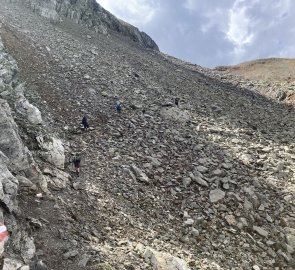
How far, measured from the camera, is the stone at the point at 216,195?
18625 millimetres

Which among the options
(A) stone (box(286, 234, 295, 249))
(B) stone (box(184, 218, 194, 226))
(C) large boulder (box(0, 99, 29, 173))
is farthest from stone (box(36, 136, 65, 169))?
(A) stone (box(286, 234, 295, 249))

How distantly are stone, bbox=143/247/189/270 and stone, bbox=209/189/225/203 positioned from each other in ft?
17.8

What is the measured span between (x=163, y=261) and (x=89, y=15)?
4072 centimetres

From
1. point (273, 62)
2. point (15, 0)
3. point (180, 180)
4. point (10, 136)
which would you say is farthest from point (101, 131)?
point (273, 62)

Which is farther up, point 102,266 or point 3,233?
point 102,266

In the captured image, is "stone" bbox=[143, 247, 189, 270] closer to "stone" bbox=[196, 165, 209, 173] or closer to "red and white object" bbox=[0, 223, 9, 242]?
"red and white object" bbox=[0, 223, 9, 242]

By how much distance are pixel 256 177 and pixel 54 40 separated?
75.7ft

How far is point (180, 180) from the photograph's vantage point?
1970 cm

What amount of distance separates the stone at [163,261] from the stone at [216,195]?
542 cm

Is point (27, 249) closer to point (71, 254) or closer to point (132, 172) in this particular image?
point (71, 254)

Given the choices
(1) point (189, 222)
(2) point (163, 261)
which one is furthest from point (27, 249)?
(1) point (189, 222)

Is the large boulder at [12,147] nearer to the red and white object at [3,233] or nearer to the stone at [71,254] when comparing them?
the red and white object at [3,233]

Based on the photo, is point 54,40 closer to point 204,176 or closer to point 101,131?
point 101,131

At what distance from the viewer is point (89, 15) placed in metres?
48.5
